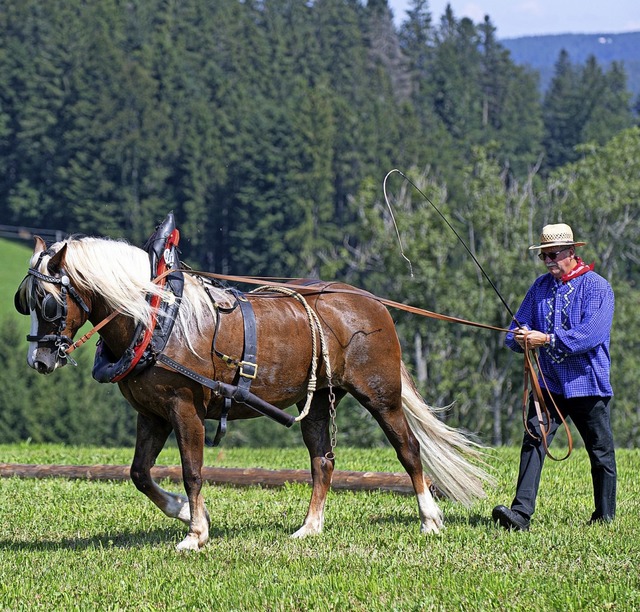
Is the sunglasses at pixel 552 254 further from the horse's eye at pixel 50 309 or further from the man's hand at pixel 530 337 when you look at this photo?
the horse's eye at pixel 50 309

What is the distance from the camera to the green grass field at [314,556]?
643 cm

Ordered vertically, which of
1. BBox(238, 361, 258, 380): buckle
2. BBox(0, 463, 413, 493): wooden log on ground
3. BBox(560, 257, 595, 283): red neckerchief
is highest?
BBox(560, 257, 595, 283): red neckerchief

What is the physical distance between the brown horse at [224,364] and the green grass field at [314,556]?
0.42m

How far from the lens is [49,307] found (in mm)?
7676

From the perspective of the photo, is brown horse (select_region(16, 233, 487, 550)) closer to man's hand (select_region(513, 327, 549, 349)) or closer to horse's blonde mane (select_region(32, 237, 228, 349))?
horse's blonde mane (select_region(32, 237, 228, 349))

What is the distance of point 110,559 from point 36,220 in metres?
99.7

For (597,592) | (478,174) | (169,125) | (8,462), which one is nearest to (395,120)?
(169,125)

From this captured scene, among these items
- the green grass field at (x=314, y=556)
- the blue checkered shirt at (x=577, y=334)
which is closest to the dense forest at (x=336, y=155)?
the green grass field at (x=314, y=556)

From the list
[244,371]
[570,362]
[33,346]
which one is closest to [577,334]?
[570,362]

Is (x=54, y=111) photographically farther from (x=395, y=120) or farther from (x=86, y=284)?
(x=86, y=284)

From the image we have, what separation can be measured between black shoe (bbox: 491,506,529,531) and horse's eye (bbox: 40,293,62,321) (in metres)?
3.42

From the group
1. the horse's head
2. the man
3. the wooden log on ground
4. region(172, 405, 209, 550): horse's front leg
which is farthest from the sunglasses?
the horse's head

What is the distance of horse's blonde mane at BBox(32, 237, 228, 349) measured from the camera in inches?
307

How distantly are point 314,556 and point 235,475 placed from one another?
4027mm
